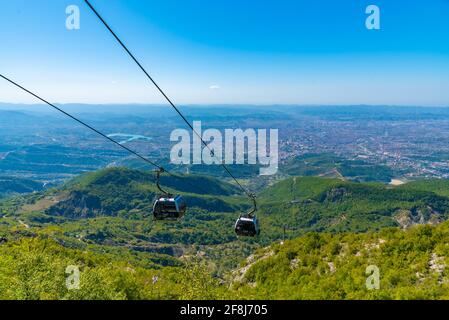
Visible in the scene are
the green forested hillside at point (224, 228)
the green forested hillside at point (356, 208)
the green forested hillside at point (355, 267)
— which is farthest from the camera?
the green forested hillside at point (356, 208)

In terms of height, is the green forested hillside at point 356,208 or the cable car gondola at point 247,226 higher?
the cable car gondola at point 247,226

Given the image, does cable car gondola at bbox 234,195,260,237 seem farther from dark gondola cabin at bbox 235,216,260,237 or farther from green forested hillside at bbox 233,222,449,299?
green forested hillside at bbox 233,222,449,299

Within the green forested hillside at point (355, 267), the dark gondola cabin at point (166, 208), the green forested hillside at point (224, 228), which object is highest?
the dark gondola cabin at point (166, 208)

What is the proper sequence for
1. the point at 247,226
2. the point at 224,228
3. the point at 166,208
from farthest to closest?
the point at 224,228 < the point at 247,226 < the point at 166,208

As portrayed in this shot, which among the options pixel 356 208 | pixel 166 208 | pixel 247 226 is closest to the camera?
pixel 166 208

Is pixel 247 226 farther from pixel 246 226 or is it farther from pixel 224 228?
pixel 224 228

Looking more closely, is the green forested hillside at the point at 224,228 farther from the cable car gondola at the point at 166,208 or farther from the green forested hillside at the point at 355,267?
the cable car gondola at the point at 166,208

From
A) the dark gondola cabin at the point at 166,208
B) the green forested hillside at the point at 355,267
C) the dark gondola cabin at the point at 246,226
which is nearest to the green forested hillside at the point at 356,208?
the green forested hillside at the point at 355,267

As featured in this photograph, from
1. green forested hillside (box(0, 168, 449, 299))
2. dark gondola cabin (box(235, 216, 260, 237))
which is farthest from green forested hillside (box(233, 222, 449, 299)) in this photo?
dark gondola cabin (box(235, 216, 260, 237))

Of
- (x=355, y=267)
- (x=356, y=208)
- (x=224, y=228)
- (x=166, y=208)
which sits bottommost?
(x=224, y=228)

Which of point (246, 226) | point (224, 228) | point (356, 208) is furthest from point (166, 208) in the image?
point (356, 208)
